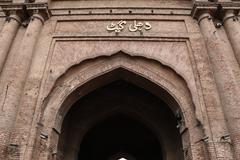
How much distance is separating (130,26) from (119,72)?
5.25 feet

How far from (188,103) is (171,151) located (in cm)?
248

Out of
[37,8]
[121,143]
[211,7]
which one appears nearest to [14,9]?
[37,8]

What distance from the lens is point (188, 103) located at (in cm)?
715

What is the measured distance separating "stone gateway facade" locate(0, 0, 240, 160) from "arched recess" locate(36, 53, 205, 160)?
0.03m

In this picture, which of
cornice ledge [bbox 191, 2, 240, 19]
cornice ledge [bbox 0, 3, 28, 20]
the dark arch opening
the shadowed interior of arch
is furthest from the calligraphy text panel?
the dark arch opening

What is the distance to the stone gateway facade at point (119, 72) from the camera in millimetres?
6559

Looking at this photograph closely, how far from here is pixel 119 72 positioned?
8.07 m

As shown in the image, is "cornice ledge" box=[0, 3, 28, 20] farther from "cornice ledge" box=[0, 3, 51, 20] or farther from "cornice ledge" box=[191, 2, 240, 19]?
"cornice ledge" box=[191, 2, 240, 19]

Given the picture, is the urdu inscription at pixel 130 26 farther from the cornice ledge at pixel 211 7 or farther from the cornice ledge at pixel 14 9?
the cornice ledge at pixel 14 9

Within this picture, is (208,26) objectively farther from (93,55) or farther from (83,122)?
(83,122)

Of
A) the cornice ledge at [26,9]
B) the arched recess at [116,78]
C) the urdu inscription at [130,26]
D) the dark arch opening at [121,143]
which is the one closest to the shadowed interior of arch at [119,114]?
the dark arch opening at [121,143]

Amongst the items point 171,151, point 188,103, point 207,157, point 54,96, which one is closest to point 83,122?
point 54,96

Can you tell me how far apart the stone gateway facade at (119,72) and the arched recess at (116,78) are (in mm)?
28

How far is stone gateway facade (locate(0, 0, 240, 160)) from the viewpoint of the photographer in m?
6.56
